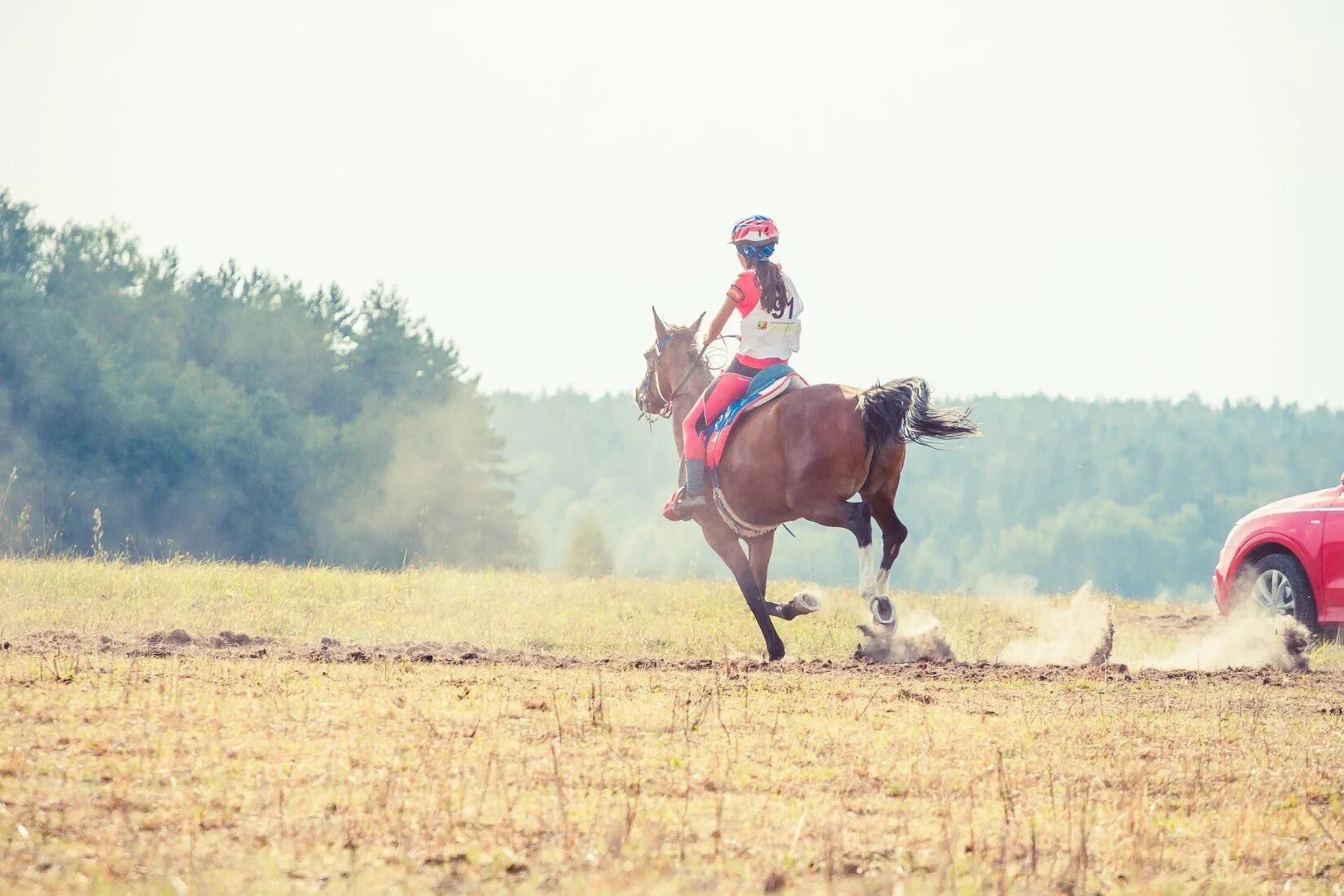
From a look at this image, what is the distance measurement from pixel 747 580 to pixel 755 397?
1.61 meters

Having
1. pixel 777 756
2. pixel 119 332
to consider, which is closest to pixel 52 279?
pixel 119 332

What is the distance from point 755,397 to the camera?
1220cm

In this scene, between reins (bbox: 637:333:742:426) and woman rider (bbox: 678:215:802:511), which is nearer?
woman rider (bbox: 678:215:802:511)

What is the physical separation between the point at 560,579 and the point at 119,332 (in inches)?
1520

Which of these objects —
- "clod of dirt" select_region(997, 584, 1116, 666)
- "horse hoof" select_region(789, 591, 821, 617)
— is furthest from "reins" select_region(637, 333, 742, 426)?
"clod of dirt" select_region(997, 584, 1116, 666)

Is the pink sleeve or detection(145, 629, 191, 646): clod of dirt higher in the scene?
the pink sleeve

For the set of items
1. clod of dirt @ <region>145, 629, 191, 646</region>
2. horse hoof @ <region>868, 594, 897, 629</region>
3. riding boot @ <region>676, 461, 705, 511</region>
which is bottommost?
clod of dirt @ <region>145, 629, 191, 646</region>

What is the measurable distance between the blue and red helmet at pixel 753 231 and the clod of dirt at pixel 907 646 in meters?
3.44

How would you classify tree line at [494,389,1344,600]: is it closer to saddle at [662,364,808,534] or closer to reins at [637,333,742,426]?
reins at [637,333,742,426]

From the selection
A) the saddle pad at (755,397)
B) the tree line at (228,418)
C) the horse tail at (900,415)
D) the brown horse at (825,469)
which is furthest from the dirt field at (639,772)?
the tree line at (228,418)

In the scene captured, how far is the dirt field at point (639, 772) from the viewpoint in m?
5.03

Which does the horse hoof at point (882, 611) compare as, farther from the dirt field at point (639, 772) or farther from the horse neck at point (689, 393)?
the horse neck at point (689, 393)

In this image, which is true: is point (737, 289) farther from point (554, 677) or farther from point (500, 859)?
point (500, 859)

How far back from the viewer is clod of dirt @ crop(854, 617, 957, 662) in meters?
12.4
